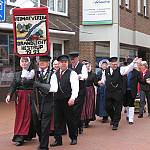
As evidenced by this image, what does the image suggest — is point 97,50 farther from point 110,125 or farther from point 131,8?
point 110,125

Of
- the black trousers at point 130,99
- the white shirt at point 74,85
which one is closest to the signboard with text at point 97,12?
the black trousers at point 130,99

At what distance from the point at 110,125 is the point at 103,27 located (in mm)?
10950

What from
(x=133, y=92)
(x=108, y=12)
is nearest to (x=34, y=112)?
(x=133, y=92)

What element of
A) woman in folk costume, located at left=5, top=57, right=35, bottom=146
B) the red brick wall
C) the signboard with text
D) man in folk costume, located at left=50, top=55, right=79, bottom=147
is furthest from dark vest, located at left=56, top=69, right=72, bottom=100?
the red brick wall

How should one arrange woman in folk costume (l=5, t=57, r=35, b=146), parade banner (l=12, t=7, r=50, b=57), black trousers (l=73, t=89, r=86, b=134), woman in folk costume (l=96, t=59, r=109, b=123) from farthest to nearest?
1. woman in folk costume (l=96, t=59, r=109, b=123)
2. black trousers (l=73, t=89, r=86, b=134)
3. woman in folk costume (l=5, t=57, r=35, b=146)
4. parade banner (l=12, t=7, r=50, b=57)

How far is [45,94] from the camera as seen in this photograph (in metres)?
8.89

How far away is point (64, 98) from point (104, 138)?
1615mm

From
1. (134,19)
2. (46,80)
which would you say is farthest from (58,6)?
(46,80)

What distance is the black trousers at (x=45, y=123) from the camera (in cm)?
884

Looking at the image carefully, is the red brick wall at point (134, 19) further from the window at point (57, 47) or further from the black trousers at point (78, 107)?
the black trousers at point (78, 107)

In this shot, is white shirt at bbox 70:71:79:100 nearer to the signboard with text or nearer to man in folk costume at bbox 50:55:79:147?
man in folk costume at bbox 50:55:79:147

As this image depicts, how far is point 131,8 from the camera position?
27.1m

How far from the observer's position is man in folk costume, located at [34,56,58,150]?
8844 millimetres

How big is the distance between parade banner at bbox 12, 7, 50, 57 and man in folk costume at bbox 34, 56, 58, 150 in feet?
0.78
